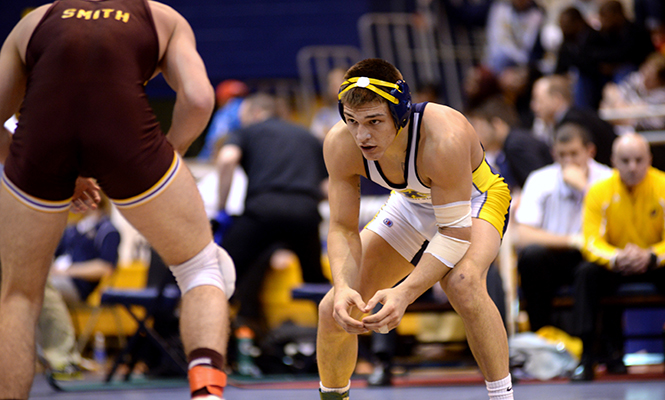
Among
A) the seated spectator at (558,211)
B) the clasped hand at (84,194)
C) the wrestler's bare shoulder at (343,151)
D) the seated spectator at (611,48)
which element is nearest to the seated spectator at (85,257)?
the clasped hand at (84,194)

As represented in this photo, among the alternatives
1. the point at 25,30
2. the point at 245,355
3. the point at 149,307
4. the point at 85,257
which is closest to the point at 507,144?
the point at 245,355

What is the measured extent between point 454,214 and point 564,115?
146 inches

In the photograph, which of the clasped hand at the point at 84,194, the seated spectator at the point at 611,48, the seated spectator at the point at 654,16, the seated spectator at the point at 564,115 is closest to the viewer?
the clasped hand at the point at 84,194

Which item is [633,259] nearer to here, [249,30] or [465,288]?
[465,288]

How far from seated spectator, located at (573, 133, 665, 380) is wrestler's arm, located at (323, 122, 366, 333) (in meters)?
2.68

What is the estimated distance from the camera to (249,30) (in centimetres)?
1316

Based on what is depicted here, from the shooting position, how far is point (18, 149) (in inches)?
100

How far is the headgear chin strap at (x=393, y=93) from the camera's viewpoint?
2.68 m

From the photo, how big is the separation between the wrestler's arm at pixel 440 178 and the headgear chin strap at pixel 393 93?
16cm

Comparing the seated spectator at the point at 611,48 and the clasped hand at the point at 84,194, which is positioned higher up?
the clasped hand at the point at 84,194

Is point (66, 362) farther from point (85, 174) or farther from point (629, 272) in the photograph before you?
point (629, 272)

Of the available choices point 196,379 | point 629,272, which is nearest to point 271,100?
point 629,272

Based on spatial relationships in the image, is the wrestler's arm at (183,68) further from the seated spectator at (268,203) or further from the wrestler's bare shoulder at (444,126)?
the seated spectator at (268,203)

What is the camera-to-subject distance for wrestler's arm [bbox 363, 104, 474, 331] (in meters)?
2.74
